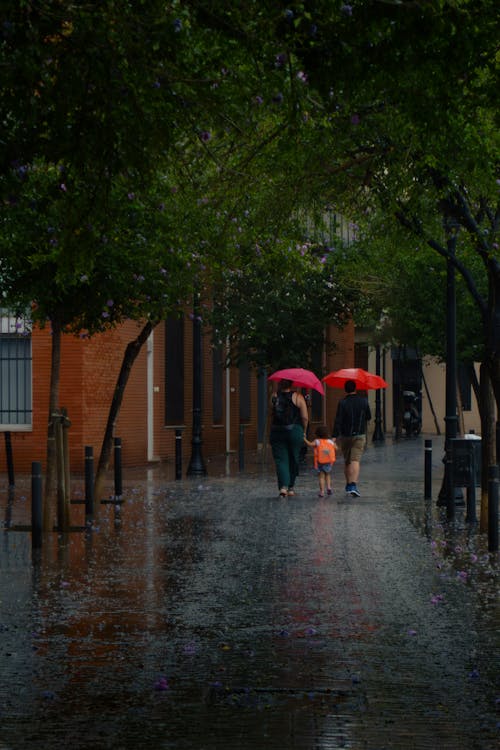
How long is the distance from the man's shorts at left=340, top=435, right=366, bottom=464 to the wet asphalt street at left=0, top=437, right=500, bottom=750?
452 centimetres

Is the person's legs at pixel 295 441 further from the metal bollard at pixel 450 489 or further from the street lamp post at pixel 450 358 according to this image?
the metal bollard at pixel 450 489

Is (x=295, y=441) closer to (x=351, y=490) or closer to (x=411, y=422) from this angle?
(x=351, y=490)

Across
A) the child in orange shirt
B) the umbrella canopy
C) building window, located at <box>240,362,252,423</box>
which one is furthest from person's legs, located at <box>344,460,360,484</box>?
building window, located at <box>240,362,252,423</box>

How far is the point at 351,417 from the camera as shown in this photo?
2186cm

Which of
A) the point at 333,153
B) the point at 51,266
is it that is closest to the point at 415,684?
the point at 333,153

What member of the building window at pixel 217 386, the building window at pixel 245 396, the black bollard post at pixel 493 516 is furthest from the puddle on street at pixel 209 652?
the building window at pixel 245 396

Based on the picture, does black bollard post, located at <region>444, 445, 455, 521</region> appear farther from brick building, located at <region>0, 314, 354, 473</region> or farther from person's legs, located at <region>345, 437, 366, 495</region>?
brick building, located at <region>0, 314, 354, 473</region>

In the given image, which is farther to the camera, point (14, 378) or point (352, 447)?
point (14, 378)

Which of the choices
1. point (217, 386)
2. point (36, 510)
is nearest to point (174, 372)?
point (217, 386)

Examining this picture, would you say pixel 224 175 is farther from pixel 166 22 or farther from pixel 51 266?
pixel 166 22

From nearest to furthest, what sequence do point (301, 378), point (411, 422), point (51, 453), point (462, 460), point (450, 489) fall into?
point (51, 453) < point (450, 489) < point (462, 460) < point (301, 378) < point (411, 422)

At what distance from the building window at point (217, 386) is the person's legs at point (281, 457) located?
1846cm

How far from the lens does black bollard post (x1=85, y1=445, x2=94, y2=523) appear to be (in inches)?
663

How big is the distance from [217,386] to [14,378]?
38.6 ft
